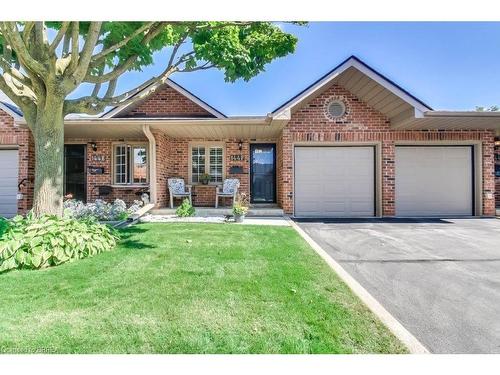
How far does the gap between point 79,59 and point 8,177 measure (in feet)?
23.0

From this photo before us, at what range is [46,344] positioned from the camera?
2025 mm

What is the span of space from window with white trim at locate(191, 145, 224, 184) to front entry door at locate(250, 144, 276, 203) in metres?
1.24

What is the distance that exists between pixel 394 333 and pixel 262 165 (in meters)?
8.70

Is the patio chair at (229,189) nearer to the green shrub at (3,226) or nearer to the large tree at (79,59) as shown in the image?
the large tree at (79,59)

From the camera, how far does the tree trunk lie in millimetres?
4828

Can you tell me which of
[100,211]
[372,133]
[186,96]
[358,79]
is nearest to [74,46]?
[100,211]

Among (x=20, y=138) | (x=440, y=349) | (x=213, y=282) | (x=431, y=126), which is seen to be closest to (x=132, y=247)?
(x=213, y=282)

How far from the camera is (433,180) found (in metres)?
9.30

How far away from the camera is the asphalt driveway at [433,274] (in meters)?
2.33

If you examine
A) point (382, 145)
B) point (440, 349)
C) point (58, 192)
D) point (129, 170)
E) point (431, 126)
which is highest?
point (431, 126)

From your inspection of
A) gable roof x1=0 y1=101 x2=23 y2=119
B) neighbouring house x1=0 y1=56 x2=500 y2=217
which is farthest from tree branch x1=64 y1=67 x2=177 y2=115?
gable roof x1=0 y1=101 x2=23 y2=119

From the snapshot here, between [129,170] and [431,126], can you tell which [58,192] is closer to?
[129,170]

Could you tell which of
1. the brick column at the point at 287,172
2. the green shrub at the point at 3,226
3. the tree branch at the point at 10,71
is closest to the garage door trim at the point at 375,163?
the brick column at the point at 287,172

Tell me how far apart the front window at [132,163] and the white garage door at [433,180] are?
910 centimetres
